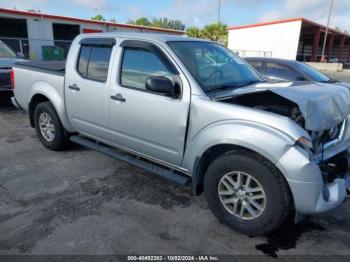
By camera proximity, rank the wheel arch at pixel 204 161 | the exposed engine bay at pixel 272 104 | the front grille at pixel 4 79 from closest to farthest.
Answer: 1. the wheel arch at pixel 204 161
2. the exposed engine bay at pixel 272 104
3. the front grille at pixel 4 79

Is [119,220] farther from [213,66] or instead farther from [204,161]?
[213,66]

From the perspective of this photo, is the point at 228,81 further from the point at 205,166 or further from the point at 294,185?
the point at 294,185

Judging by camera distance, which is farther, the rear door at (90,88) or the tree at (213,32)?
the tree at (213,32)

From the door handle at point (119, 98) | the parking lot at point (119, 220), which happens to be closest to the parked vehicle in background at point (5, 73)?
the parking lot at point (119, 220)

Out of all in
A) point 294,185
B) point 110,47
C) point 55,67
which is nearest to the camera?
point 294,185

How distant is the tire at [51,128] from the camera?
4.72 m

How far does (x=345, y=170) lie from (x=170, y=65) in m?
2.08

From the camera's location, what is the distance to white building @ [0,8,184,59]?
2094 centimetres

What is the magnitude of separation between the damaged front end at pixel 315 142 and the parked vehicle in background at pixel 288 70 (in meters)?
4.27

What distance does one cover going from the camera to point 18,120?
7.08m

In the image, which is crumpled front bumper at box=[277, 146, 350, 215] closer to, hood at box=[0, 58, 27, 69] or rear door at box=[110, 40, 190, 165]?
rear door at box=[110, 40, 190, 165]

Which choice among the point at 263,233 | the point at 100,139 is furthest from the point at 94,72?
the point at 263,233

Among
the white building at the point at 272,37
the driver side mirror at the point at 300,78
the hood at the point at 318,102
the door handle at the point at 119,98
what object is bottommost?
the driver side mirror at the point at 300,78

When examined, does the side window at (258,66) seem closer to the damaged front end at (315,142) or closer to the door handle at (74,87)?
the damaged front end at (315,142)
